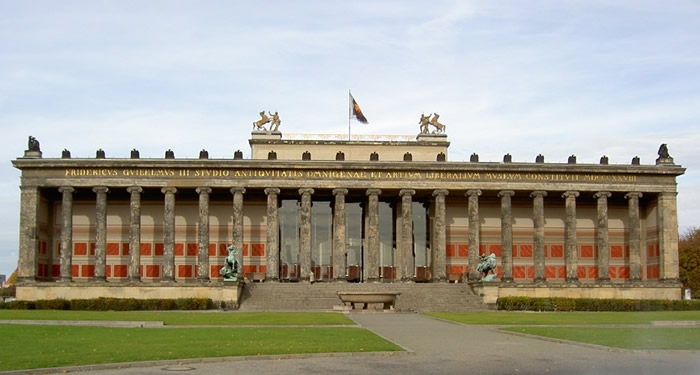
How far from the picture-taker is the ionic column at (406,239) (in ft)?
228

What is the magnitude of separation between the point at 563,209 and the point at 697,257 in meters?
25.7

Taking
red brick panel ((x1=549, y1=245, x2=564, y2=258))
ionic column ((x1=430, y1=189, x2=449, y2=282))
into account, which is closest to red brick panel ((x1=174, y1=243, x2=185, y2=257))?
ionic column ((x1=430, y1=189, x2=449, y2=282))

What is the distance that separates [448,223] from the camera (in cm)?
7581

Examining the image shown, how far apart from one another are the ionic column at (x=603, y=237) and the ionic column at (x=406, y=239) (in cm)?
1687

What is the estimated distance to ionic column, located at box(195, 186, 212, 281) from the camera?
2687 inches

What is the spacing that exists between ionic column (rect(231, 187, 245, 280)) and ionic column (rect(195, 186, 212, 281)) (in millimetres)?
2318

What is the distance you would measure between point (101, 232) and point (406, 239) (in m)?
26.2

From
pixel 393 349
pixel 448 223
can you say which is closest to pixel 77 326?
pixel 393 349

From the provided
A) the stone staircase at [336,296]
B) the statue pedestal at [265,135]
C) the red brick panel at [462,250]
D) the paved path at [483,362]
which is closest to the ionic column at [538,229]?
the red brick panel at [462,250]

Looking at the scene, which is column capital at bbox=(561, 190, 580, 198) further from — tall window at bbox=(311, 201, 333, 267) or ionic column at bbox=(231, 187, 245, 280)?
ionic column at bbox=(231, 187, 245, 280)

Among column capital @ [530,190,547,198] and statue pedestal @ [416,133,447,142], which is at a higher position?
statue pedestal @ [416,133,447,142]

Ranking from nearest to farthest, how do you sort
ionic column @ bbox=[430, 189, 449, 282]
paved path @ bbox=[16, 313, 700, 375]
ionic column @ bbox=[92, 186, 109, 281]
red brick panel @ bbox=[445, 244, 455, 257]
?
paved path @ bbox=[16, 313, 700, 375], ionic column @ bbox=[92, 186, 109, 281], ionic column @ bbox=[430, 189, 449, 282], red brick panel @ bbox=[445, 244, 455, 257]

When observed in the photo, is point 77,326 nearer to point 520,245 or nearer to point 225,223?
point 225,223

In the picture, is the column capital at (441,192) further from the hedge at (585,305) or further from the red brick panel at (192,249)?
the red brick panel at (192,249)
